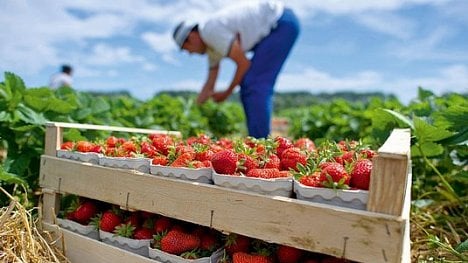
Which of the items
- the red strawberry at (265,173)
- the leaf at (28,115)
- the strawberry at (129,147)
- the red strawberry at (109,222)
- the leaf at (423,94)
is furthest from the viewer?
the leaf at (423,94)

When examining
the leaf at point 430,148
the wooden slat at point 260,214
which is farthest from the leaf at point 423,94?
the wooden slat at point 260,214

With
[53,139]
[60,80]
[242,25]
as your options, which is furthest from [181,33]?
[60,80]

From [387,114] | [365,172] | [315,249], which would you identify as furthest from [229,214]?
[387,114]

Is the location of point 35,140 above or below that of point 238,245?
above

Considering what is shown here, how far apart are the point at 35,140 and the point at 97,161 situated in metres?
0.91

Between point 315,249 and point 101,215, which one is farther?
point 101,215

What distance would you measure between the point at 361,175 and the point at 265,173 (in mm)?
313

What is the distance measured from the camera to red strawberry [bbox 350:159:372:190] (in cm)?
138

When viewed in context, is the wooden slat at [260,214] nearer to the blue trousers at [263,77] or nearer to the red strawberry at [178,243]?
the red strawberry at [178,243]

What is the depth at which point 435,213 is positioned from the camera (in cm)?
265

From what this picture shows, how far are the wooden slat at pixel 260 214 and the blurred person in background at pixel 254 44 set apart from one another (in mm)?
2146

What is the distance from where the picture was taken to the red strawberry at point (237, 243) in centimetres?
162

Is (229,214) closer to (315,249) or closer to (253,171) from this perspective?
(253,171)

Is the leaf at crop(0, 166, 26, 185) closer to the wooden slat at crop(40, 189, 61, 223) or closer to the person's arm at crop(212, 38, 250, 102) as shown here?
the wooden slat at crop(40, 189, 61, 223)
